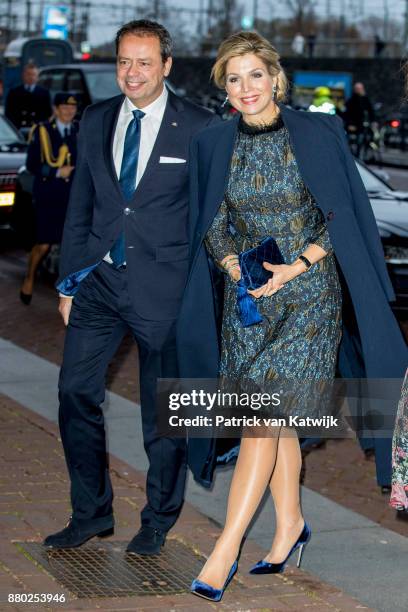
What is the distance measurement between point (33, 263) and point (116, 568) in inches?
286

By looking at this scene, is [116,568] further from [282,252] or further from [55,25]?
[55,25]

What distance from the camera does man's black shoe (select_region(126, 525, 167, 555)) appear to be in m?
4.99

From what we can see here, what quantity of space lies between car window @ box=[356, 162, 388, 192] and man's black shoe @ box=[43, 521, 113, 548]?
24.0ft

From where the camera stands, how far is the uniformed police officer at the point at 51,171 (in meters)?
11.6

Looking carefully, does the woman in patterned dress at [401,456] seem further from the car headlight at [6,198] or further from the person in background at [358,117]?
the person in background at [358,117]

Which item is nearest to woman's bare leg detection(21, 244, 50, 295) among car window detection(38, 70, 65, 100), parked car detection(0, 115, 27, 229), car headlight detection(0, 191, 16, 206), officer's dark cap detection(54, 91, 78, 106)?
officer's dark cap detection(54, 91, 78, 106)

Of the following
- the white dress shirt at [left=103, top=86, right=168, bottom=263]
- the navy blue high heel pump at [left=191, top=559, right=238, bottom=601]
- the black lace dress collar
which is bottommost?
the navy blue high heel pump at [left=191, top=559, right=238, bottom=601]

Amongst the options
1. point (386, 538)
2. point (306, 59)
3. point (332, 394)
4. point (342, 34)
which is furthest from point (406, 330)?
point (342, 34)

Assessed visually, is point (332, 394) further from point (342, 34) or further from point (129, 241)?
point (342, 34)

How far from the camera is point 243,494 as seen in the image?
4.59 metres

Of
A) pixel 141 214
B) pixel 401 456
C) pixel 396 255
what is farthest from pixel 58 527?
pixel 396 255

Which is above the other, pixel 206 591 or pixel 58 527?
pixel 206 591

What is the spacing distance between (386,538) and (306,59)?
145 ft

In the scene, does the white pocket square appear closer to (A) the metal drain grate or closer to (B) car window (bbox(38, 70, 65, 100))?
(A) the metal drain grate
